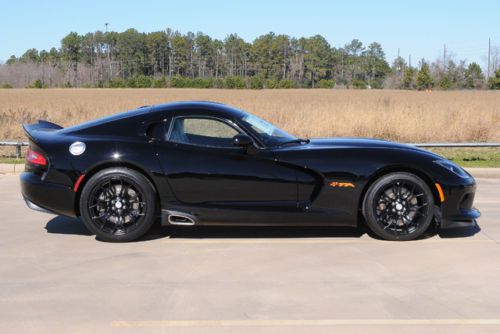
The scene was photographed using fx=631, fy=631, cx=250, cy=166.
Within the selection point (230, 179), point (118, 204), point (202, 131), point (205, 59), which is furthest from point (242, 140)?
point (205, 59)

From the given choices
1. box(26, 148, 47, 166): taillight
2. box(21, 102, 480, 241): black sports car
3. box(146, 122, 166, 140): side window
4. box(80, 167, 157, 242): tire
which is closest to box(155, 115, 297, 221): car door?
box(21, 102, 480, 241): black sports car

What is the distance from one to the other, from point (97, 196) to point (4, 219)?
1.94m

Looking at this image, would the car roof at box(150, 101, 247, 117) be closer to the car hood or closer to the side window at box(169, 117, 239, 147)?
the side window at box(169, 117, 239, 147)

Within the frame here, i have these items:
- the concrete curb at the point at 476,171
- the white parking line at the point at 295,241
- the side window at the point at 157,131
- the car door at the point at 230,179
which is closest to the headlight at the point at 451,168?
the white parking line at the point at 295,241

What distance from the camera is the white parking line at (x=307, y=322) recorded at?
4035 millimetres

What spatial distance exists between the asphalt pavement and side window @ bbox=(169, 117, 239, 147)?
1.00 metres

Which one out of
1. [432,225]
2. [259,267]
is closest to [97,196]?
[259,267]

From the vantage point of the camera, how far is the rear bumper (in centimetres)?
620

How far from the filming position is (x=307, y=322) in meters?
4.07

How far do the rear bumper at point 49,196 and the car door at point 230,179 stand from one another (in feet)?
3.29

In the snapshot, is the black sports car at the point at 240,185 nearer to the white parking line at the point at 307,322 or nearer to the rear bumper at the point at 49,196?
the rear bumper at the point at 49,196

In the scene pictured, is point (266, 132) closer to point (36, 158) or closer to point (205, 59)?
point (36, 158)

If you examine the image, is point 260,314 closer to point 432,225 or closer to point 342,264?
point 342,264

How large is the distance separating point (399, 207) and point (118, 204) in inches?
108
